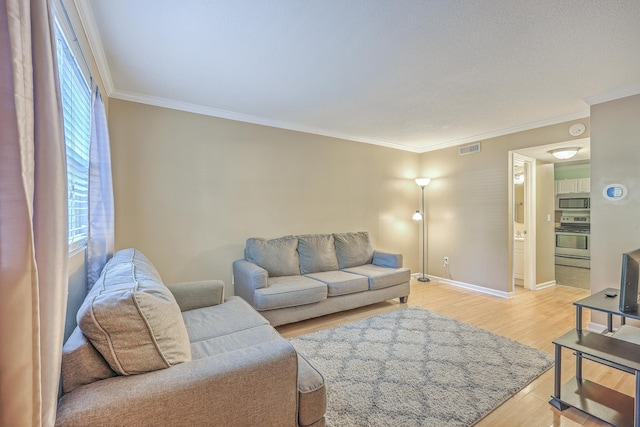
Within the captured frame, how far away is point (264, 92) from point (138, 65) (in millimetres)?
1066

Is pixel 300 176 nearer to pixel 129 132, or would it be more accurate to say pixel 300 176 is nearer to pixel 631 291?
pixel 129 132

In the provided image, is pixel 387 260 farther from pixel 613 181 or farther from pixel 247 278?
pixel 613 181

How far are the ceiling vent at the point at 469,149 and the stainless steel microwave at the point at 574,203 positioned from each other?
14.4 feet

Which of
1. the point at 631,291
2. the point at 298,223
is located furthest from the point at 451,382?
the point at 298,223

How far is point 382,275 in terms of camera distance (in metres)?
Result: 3.55

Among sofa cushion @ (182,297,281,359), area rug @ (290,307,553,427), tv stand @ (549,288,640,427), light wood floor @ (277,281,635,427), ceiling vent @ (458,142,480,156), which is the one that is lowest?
light wood floor @ (277,281,635,427)

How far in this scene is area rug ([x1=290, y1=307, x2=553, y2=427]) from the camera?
177 cm

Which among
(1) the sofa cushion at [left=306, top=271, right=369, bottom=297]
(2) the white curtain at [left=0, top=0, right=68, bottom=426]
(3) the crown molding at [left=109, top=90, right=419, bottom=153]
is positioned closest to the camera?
(2) the white curtain at [left=0, top=0, right=68, bottom=426]

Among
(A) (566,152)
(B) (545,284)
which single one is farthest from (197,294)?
(B) (545,284)

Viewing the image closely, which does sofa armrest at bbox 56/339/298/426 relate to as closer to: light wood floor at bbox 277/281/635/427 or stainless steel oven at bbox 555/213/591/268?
light wood floor at bbox 277/281/635/427

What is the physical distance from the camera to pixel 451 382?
6.75ft

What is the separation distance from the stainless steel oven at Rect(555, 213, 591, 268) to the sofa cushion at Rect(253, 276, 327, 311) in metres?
6.72

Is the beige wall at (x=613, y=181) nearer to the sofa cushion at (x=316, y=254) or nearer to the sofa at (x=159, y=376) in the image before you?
the sofa cushion at (x=316, y=254)

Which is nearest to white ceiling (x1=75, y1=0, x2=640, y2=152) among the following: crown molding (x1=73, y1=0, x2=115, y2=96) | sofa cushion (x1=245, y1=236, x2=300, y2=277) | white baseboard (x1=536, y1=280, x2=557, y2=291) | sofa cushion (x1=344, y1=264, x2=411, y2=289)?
crown molding (x1=73, y1=0, x2=115, y2=96)
